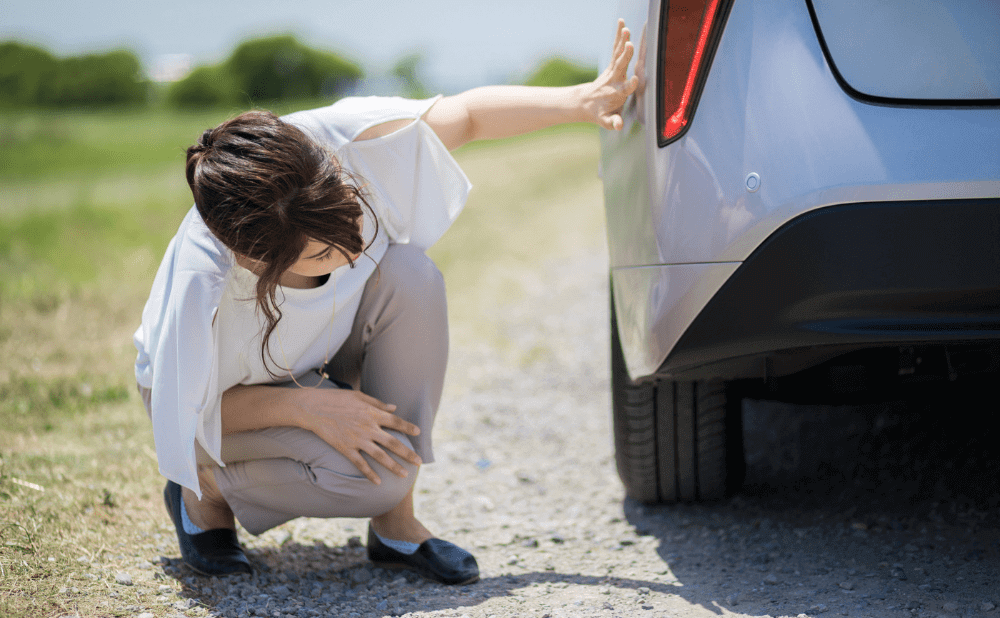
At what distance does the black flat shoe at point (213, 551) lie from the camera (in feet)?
6.03

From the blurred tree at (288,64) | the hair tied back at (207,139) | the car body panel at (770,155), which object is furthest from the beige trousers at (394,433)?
the blurred tree at (288,64)

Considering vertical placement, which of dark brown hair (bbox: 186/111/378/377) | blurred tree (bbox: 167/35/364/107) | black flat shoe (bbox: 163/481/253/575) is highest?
blurred tree (bbox: 167/35/364/107)

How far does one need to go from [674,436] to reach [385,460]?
736 millimetres

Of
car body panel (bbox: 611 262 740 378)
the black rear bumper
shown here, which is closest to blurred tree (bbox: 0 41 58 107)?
car body panel (bbox: 611 262 740 378)

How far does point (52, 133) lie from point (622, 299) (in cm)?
1537

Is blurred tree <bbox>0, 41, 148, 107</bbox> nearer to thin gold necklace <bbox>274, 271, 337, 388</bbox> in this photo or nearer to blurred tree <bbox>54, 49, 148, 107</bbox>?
blurred tree <bbox>54, 49, 148, 107</bbox>

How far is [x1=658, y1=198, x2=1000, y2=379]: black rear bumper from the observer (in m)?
1.28

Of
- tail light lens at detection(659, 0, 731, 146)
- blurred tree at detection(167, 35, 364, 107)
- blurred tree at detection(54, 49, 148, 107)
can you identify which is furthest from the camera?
blurred tree at detection(167, 35, 364, 107)

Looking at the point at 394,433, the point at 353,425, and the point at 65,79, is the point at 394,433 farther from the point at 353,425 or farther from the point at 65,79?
the point at 65,79

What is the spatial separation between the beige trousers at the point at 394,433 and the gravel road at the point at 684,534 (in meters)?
0.19

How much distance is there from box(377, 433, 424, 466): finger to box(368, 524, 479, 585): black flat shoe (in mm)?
235

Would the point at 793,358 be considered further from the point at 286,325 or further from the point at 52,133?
the point at 52,133

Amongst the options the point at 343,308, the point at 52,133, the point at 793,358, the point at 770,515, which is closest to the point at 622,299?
the point at 793,358

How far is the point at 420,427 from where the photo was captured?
6.25 feet
